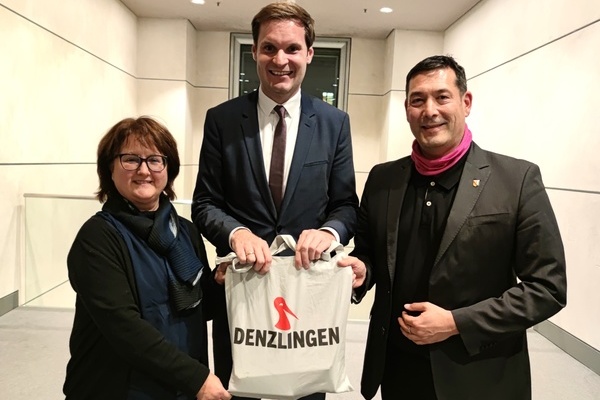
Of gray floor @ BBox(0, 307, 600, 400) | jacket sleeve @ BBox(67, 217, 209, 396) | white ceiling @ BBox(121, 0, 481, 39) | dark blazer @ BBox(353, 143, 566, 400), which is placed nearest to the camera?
jacket sleeve @ BBox(67, 217, 209, 396)

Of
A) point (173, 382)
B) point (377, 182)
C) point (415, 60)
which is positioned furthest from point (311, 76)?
point (173, 382)

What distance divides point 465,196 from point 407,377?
60 cm

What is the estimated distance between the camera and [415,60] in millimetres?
7270

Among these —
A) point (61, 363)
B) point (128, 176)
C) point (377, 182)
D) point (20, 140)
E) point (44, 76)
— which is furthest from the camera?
point (44, 76)

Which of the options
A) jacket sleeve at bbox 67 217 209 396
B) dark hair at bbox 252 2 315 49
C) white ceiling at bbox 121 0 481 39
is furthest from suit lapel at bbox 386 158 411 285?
white ceiling at bbox 121 0 481 39

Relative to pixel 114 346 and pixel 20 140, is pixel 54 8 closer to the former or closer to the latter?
pixel 20 140

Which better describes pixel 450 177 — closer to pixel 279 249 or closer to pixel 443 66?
pixel 443 66

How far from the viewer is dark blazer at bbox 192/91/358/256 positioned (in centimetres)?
161

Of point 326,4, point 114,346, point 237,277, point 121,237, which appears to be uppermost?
point 326,4

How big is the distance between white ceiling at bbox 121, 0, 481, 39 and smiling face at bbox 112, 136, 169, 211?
538 centimetres

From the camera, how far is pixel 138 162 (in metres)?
1.31

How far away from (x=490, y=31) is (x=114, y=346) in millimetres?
5489

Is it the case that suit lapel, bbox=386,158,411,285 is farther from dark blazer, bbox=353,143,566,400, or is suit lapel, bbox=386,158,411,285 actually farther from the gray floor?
the gray floor

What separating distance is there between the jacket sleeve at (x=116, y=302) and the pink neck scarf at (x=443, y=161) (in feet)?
2.97
